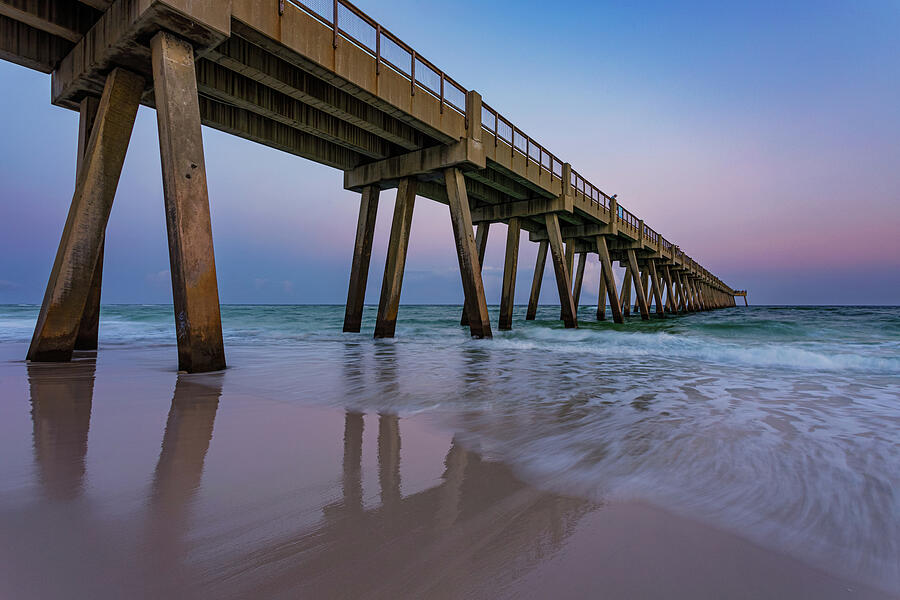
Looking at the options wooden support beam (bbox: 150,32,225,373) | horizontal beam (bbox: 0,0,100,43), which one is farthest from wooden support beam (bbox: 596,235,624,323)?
horizontal beam (bbox: 0,0,100,43)

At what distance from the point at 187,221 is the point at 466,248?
26.5ft

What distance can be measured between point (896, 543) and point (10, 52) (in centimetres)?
1206

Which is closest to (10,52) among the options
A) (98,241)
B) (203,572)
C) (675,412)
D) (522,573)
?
(98,241)

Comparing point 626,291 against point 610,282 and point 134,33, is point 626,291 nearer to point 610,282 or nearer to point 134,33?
point 610,282

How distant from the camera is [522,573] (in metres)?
1.36

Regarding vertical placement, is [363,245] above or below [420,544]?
above

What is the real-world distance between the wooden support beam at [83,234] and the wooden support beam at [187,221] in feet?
4.56

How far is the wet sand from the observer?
1.28 metres

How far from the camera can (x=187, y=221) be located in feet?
18.3

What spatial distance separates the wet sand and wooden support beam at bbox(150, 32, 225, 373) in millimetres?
2855

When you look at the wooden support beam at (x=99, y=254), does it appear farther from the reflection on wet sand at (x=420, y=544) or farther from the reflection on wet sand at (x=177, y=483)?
the reflection on wet sand at (x=420, y=544)

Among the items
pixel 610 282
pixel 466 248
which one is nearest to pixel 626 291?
pixel 610 282

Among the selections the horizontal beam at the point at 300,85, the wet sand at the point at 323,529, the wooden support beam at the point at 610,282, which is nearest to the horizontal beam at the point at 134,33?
the horizontal beam at the point at 300,85

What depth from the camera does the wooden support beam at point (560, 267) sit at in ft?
58.2
